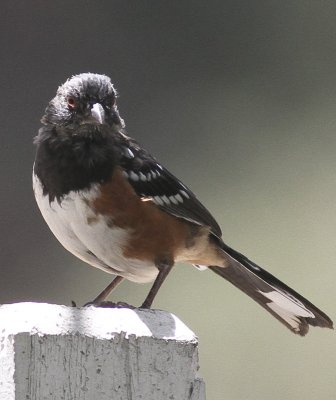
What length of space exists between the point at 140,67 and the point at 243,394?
2.77 meters

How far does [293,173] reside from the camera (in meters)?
6.16

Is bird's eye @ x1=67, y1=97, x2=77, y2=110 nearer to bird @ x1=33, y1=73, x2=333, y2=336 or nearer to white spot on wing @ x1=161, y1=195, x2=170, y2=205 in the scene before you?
bird @ x1=33, y1=73, x2=333, y2=336

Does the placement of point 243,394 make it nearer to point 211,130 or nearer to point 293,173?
point 293,173

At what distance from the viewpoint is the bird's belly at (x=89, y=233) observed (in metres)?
2.88

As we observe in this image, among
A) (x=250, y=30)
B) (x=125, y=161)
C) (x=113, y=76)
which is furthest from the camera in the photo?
(x=250, y=30)

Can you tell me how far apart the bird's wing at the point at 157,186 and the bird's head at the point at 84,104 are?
9cm

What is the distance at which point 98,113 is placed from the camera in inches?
120

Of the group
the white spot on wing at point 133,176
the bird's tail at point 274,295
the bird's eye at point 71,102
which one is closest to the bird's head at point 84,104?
the bird's eye at point 71,102

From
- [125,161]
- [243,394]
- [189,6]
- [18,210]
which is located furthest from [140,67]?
[125,161]

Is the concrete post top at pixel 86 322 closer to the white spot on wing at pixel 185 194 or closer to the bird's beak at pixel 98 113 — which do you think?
the bird's beak at pixel 98 113

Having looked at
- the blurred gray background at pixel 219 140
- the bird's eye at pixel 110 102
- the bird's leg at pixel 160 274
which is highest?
the blurred gray background at pixel 219 140

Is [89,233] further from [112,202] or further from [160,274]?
[160,274]

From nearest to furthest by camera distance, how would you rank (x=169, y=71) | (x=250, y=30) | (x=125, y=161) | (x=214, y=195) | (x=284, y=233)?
(x=125, y=161)
(x=284, y=233)
(x=214, y=195)
(x=169, y=71)
(x=250, y=30)

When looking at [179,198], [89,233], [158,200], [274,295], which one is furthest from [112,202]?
[274,295]
